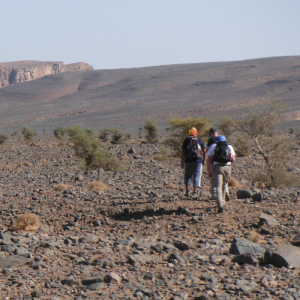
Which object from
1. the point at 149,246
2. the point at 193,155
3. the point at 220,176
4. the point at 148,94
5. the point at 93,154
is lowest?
the point at 149,246

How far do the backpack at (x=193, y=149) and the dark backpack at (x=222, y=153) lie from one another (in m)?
0.99

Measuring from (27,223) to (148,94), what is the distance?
8079 centimetres

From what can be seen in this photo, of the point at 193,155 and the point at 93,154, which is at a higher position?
the point at 193,155

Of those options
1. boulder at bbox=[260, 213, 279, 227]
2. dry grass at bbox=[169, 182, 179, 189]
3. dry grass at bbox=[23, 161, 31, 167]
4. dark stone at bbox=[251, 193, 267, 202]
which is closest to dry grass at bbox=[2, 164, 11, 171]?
dry grass at bbox=[23, 161, 31, 167]

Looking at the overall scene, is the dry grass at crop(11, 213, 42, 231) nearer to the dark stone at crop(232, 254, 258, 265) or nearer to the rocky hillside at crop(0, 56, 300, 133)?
the dark stone at crop(232, 254, 258, 265)

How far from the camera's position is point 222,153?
7762 mm

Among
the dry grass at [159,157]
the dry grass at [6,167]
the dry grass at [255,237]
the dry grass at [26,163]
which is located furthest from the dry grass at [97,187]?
the dry grass at [26,163]

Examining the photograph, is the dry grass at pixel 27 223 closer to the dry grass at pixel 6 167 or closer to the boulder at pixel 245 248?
the boulder at pixel 245 248

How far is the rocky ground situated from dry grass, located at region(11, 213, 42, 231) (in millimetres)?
115

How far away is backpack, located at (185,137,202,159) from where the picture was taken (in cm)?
880

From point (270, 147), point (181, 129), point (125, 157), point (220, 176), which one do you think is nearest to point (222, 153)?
point (220, 176)

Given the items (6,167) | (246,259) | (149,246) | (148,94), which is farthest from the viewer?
(148,94)

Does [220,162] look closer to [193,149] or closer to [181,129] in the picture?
[193,149]

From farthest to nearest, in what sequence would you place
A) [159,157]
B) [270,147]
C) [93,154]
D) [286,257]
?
1. [159,157]
2. [93,154]
3. [270,147]
4. [286,257]
